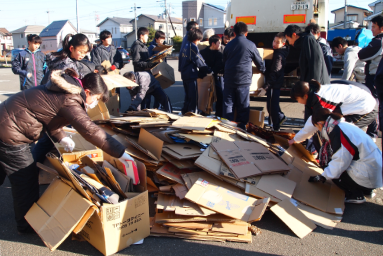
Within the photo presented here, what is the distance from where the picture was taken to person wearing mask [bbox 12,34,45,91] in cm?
577

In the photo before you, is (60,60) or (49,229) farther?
(60,60)

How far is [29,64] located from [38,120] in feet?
13.1

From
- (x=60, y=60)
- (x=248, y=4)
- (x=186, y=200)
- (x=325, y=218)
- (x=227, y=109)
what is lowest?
(x=325, y=218)

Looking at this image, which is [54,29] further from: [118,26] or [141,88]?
[141,88]

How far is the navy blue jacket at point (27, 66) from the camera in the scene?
18.9 ft

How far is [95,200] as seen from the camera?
2350 millimetres

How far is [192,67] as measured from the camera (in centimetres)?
549

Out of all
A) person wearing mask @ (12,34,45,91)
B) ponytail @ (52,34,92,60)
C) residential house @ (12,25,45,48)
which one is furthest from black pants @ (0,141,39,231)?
residential house @ (12,25,45,48)

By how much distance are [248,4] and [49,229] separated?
6.49 metres

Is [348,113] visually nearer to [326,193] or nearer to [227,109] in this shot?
[326,193]

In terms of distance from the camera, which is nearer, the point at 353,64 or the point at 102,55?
the point at 353,64

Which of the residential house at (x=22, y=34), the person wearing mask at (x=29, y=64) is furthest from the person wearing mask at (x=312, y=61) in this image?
the residential house at (x=22, y=34)

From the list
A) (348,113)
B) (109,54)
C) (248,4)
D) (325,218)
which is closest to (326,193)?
(325,218)

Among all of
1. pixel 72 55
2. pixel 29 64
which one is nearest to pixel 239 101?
pixel 72 55
